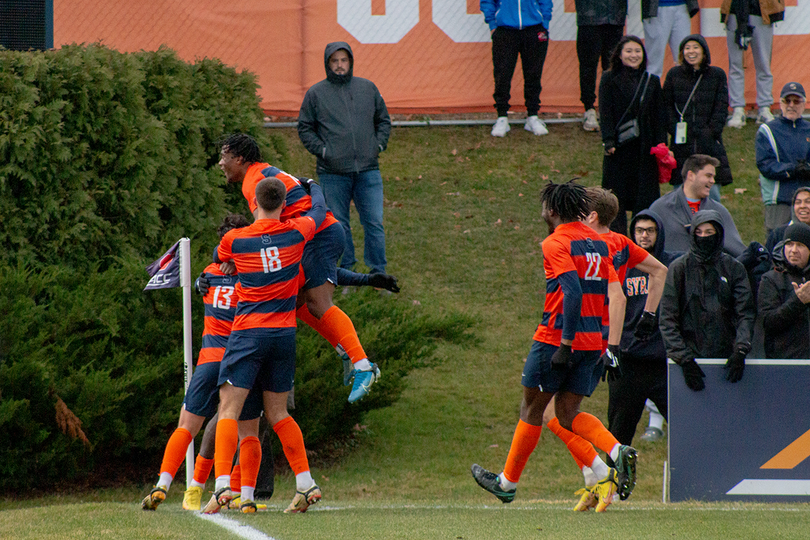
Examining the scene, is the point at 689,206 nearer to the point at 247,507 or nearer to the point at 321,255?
the point at 321,255

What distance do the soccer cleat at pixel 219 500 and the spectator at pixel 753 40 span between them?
1027 cm

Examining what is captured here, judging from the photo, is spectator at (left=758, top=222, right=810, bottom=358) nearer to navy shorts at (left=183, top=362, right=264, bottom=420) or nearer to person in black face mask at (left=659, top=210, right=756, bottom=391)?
person in black face mask at (left=659, top=210, right=756, bottom=391)

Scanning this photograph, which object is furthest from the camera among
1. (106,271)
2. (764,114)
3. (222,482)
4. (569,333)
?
(764,114)

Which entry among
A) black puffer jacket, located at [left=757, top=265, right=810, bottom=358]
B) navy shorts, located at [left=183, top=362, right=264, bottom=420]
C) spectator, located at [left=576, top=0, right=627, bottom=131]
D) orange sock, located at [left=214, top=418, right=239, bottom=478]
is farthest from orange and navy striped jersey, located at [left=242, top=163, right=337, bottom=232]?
spectator, located at [left=576, top=0, right=627, bottom=131]

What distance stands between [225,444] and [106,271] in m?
3.19

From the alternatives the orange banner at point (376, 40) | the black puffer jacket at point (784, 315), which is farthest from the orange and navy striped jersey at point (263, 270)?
the orange banner at point (376, 40)

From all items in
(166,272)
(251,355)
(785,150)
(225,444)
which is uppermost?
(785,150)

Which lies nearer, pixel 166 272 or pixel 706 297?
pixel 706 297

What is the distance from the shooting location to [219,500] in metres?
6.50

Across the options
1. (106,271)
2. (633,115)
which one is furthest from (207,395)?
(633,115)

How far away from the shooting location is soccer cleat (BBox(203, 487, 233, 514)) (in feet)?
21.3

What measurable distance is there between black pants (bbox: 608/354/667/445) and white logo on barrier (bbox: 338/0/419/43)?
766 cm

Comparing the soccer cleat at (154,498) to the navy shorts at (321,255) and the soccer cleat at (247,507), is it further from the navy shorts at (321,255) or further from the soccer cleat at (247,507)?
the navy shorts at (321,255)

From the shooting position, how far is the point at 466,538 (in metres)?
5.57
